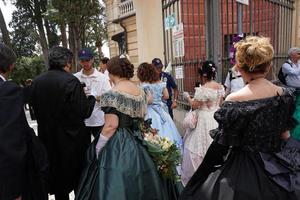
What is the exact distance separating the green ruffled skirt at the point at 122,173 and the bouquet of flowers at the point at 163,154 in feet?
0.23

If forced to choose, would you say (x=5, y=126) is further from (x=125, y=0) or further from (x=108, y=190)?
(x=125, y=0)

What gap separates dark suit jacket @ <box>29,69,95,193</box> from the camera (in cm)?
310

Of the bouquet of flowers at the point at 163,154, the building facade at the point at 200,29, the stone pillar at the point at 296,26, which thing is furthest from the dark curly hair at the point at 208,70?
the stone pillar at the point at 296,26

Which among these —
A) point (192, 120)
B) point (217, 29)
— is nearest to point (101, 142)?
point (192, 120)

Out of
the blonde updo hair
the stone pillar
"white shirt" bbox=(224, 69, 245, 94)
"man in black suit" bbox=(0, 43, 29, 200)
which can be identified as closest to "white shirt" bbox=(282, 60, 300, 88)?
"white shirt" bbox=(224, 69, 245, 94)

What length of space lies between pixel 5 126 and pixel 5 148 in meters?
0.15

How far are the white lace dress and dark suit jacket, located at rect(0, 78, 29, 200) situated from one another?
7.59 feet

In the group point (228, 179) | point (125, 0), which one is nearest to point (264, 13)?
point (228, 179)

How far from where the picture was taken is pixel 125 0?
13.4 meters

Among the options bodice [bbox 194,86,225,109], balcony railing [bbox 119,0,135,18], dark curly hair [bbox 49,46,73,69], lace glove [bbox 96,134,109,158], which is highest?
balcony railing [bbox 119,0,135,18]

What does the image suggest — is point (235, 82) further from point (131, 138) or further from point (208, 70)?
point (131, 138)

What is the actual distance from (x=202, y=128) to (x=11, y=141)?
248 centimetres

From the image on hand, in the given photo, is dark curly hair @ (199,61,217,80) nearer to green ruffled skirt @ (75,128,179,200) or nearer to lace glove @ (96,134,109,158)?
green ruffled skirt @ (75,128,179,200)

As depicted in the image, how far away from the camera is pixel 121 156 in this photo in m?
2.90
